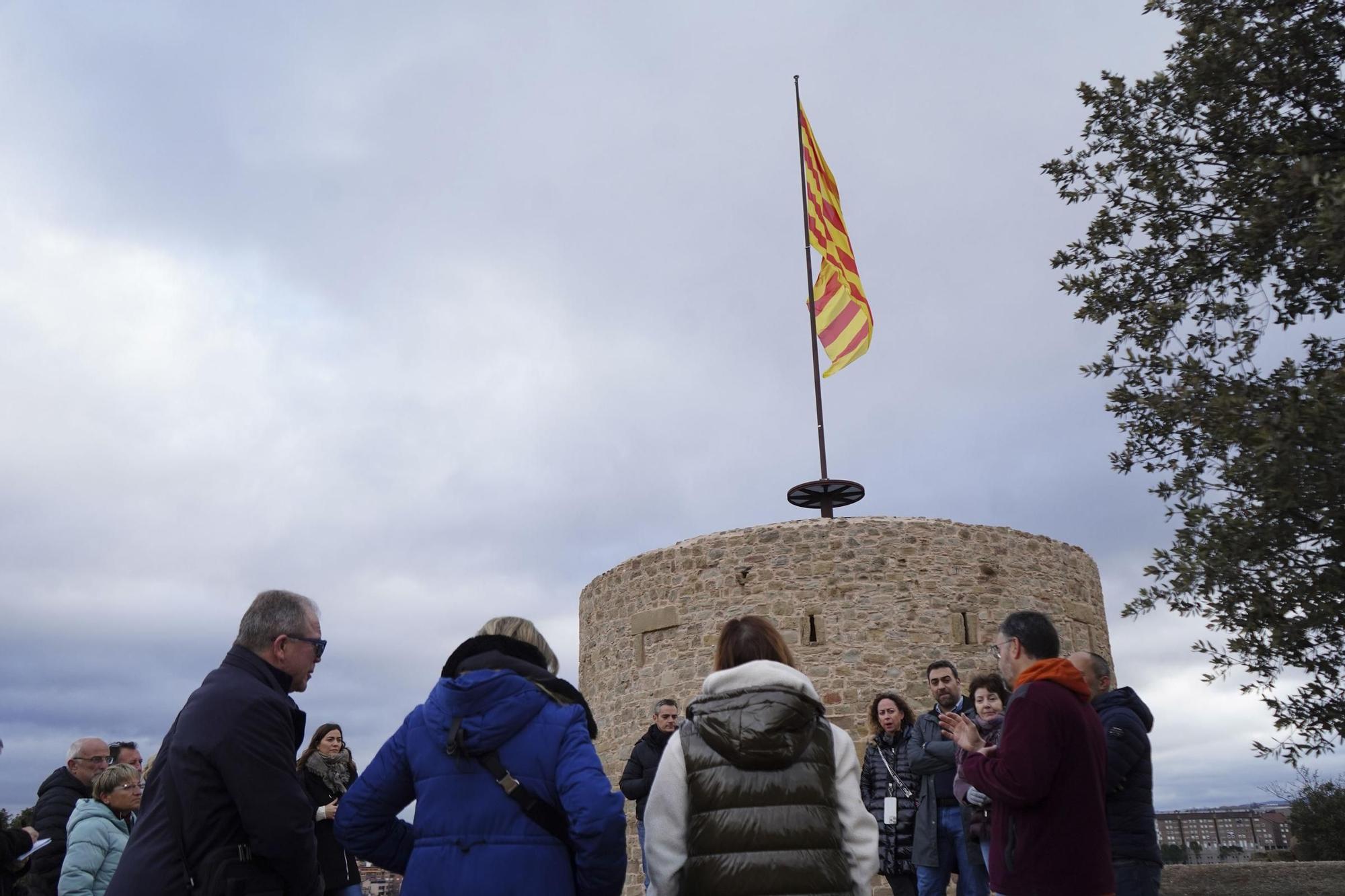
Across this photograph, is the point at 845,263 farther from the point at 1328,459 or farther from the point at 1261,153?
the point at 1328,459

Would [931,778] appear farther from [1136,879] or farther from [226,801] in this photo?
[226,801]

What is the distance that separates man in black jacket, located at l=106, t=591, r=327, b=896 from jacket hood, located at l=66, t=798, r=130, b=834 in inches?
66.1

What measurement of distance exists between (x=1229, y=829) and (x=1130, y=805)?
1302cm

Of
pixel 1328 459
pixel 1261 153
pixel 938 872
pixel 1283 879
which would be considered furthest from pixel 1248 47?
pixel 1283 879

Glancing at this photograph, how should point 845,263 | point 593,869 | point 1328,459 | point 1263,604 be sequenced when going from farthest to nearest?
point 845,263 < point 1263,604 < point 1328,459 < point 593,869

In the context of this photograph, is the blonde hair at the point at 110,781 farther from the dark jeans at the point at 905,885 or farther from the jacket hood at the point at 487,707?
the dark jeans at the point at 905,885

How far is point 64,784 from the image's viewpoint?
5.02 m

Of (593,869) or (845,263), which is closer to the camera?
(593,869)

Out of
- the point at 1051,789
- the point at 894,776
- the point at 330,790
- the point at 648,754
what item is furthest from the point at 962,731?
the point at 330,790

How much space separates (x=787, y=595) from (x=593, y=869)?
7210 mm

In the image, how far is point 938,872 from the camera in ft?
18.1

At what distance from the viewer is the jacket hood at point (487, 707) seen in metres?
2.82

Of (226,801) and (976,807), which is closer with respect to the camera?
(226,801)

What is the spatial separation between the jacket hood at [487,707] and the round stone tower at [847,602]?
6921 mm
